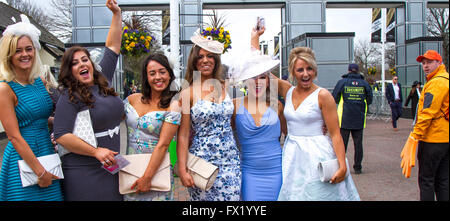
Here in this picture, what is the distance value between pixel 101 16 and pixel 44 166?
379 inches

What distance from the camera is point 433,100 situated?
3656mm

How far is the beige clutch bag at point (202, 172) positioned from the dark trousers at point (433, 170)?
7.84 feet

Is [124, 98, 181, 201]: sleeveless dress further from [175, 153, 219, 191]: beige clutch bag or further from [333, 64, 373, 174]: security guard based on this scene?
[333, 64, 373, 174]: security guard

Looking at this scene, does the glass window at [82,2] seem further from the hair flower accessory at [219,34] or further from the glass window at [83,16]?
the hair flower accessory at [219,34]

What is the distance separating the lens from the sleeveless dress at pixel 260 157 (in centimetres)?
310

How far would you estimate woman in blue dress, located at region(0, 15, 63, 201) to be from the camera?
2521 millimetres

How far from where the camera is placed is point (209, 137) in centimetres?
300

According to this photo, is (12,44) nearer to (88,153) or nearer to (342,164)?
(88,153)

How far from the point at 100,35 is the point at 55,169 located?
9653 mm

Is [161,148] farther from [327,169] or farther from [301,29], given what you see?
[301,29]

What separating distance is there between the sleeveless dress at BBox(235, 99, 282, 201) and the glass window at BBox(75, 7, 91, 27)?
9644mm

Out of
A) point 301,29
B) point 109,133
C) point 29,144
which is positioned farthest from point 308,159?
point 301,29

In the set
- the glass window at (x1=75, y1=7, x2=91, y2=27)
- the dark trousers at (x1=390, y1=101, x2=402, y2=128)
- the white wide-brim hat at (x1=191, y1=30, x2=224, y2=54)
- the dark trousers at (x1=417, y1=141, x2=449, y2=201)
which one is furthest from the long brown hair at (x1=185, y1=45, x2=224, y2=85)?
the dark trousers at (x1=390, y1=101, x2=402, y2=128)

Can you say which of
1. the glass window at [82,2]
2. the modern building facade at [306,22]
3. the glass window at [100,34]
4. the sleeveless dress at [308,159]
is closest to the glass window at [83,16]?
the modern building facade at [306,22]
